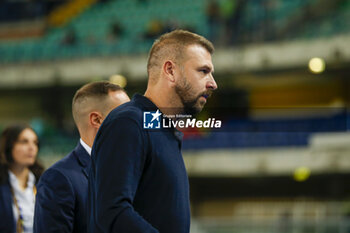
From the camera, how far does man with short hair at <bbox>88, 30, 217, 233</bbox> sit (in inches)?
89.7

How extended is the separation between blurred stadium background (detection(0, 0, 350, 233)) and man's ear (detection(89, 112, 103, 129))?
14.7 meters

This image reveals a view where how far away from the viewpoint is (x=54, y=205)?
309cm

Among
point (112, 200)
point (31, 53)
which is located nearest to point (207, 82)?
point (112, 200)

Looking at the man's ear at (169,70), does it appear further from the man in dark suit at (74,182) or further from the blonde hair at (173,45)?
the man in dark suit at (74,182)

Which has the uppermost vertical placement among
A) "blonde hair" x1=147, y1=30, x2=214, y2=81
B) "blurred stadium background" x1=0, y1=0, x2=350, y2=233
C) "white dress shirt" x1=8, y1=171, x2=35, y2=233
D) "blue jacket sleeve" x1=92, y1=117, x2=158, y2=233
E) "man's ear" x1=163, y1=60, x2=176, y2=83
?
"blurred stadium background" x1=0, y1=0, x2=350, y2=233

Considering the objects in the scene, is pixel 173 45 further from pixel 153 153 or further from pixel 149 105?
pixel 153 153

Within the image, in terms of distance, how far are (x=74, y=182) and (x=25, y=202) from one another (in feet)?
4.85

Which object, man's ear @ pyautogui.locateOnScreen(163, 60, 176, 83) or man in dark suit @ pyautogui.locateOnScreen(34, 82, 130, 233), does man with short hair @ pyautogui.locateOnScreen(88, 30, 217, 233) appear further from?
man in dark suit @ pyautogui.locateOnScreen(34, 82, 130, 233)

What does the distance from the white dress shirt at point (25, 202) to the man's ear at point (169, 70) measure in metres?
2.31

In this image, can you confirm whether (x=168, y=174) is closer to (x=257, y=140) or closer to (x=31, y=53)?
(x=257, y=140)

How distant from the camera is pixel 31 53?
84.7 feet

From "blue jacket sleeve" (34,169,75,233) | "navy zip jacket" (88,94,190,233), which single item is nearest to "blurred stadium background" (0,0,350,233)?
"blue jacket sleeve" (34,169,75,233)

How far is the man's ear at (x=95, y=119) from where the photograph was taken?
10.6ft

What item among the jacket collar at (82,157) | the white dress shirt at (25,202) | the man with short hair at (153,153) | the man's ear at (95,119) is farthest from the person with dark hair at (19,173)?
the man with short hair at (153,153)
